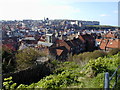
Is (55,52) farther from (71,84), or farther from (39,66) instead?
(71,84)

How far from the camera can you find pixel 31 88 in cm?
426

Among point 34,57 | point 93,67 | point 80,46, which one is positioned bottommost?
point 80,46

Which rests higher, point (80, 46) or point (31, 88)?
point (31, 88)

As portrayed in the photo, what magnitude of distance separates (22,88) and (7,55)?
7580 millimetres

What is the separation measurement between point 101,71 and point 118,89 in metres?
1.56

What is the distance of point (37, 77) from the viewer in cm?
882

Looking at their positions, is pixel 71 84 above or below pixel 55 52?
above

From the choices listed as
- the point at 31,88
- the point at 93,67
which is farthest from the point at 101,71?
the point at 31,88

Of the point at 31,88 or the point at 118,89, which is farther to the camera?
the point at 31,88

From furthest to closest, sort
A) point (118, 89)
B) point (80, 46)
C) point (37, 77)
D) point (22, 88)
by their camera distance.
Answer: point (80, 46), point (37, 77), point (22, 88), point (118, 89)

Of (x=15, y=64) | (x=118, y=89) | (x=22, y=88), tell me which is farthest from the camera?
(x=15, y=64)

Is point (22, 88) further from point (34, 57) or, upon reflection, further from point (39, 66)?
point (34, 57)

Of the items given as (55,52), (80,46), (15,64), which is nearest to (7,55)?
(15,64)

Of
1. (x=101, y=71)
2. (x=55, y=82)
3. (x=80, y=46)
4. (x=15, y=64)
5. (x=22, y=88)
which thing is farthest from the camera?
(x=80, y=46)
